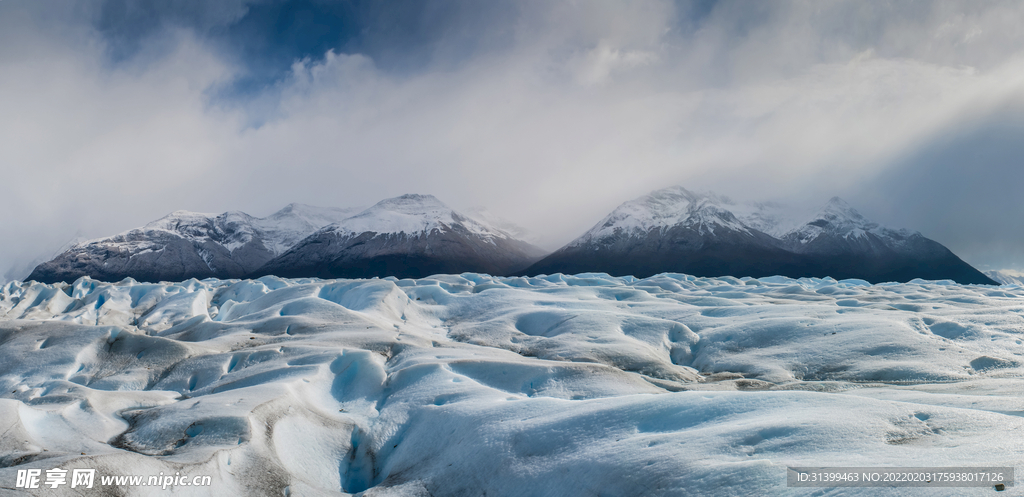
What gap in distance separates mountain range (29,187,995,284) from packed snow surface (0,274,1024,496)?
333 ft

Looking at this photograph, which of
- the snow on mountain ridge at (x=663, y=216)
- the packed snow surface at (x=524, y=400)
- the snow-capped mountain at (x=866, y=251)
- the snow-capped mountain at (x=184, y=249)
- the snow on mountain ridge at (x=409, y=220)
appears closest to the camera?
the packed snow surface at (x=524, y=400)

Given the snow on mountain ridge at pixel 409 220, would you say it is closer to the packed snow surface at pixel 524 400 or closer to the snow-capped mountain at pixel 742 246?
the snow-capped mountain at pixel 742 246

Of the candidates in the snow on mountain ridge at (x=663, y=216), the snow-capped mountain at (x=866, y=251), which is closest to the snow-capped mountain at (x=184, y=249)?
the snow on mountain ridge at (x=663, y=216)

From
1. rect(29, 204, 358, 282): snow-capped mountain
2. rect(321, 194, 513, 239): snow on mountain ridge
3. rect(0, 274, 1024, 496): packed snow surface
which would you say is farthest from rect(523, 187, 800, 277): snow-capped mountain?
rect(0, 274, 1024, 496): packed snow surface

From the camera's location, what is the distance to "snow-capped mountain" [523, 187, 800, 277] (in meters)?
118

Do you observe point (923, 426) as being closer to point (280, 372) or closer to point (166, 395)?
point (280, 372)

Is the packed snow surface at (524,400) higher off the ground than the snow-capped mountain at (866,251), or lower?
lower

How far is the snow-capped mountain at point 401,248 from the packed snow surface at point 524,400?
354 feet

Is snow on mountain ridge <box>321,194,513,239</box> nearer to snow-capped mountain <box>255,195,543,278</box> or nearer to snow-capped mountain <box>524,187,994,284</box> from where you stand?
snow-capped mountain <box>255,195,543,278</box>

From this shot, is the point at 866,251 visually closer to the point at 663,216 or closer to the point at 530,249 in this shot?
the point at 663,216

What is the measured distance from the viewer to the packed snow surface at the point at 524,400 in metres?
4.89

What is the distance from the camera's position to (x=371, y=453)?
7.03m

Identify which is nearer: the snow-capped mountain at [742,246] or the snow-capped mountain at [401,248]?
the snow-capped mountain at [742,246]

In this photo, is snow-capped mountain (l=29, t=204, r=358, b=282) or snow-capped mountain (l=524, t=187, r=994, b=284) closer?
snow-capped mountain (l=524, t=187, r=994, b=284)
